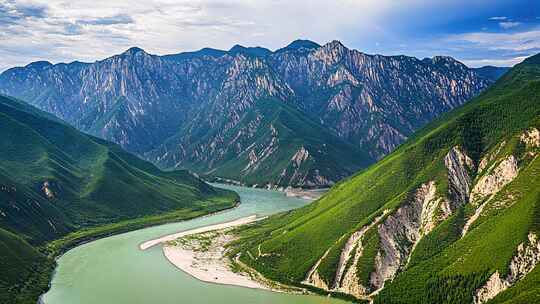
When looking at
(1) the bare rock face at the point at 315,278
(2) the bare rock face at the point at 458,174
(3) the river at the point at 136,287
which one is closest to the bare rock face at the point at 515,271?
(3) the river at the point at 136,287

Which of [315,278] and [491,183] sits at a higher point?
[491,183]

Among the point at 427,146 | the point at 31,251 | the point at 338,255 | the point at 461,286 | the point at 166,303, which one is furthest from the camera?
the point at 427,146

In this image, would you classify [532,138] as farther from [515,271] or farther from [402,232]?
[515,271]

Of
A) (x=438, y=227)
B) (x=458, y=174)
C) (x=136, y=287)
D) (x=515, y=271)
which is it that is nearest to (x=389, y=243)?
(x=438, y=227)

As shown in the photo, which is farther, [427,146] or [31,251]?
[427,146]

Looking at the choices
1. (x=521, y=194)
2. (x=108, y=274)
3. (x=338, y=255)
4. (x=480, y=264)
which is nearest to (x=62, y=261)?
(x=108, y=274)

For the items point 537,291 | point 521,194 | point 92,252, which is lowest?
point 92,252

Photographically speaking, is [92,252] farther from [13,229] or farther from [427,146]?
[427,146]
